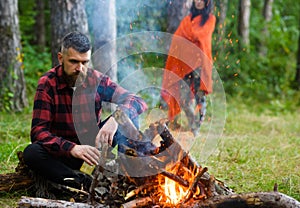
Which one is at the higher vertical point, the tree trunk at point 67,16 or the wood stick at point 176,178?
the tree trunk at point 67,16

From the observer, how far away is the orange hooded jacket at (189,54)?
6.29m

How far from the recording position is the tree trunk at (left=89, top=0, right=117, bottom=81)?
22.3 ft

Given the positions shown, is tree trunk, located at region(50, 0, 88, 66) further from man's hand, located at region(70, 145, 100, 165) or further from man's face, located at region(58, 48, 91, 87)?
man's hand, located at region(70, 145, 100, 165)

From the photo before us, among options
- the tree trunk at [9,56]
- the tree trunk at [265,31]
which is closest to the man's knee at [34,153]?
the tree trunk at [9,56]

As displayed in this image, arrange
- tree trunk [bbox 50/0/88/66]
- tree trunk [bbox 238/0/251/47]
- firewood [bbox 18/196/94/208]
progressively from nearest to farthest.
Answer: firewood [bbox 18/196/94/208] < tree trunk [bbox 50/0/88/66] < tree trunk [bbox 238/0/251/47]

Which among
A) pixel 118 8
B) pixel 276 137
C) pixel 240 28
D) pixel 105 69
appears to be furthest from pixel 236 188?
pixel 240 28

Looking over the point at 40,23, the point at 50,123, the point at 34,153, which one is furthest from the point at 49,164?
the point at 40,23

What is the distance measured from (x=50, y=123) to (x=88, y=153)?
2.00 ft

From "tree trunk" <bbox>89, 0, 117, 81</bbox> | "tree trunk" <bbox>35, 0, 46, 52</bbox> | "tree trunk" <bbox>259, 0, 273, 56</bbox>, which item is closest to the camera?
"tree trunk" <bbox>89, 0, 117, 81</bbox>

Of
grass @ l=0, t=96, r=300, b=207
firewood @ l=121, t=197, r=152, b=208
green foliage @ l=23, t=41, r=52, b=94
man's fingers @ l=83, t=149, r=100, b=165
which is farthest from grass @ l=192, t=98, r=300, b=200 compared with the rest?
green foliage @ l=23, t=41, r=52, b=94

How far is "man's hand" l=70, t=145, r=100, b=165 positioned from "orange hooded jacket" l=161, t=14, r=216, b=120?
10.2 feet

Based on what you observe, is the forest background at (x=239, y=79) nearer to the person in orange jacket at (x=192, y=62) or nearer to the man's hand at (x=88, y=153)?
the person in orange jacket at (x=192, y=62)

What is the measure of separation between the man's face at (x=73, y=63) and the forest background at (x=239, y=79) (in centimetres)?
126

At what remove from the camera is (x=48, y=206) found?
2.90 m
